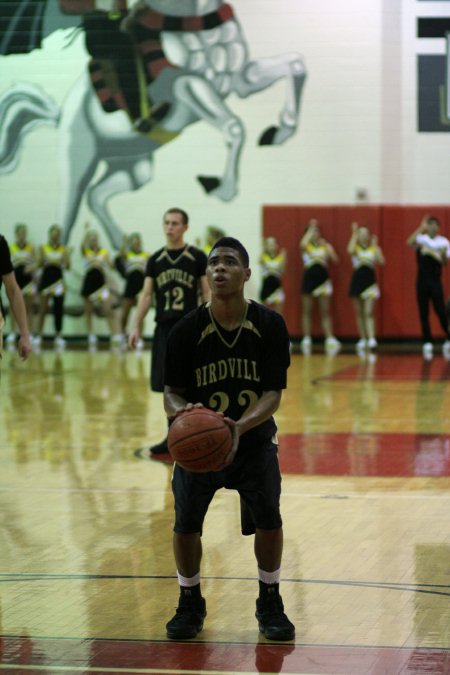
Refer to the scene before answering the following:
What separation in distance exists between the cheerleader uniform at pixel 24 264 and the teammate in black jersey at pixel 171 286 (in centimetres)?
1242

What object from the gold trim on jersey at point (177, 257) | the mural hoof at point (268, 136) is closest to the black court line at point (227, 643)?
the gold trim on jersey at point (177, 257)

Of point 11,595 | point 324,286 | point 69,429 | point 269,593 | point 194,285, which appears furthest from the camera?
point 324,286

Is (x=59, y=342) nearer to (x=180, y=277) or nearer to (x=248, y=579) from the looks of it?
(x=180, y=277)

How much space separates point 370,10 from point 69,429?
12792 millimetres

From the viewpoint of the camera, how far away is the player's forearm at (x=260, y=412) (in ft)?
16.9

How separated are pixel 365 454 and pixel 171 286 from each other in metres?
2.16

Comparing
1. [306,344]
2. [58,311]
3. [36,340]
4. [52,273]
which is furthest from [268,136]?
[36,340]

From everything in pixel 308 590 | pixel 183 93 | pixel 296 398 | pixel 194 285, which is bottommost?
pixel 296 398

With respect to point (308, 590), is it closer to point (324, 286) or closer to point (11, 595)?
point (11, 595)

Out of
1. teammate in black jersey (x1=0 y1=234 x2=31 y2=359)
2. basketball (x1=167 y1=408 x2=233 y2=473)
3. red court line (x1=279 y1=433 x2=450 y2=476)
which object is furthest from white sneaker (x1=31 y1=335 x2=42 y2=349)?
basketball (x1=167 y1=408 x2=233 y2=473)

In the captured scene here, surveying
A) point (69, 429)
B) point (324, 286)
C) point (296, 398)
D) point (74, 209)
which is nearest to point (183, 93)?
point (74, 209)

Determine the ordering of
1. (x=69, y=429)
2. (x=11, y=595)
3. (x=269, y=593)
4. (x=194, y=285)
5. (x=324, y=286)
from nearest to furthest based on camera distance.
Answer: (x=269, y=593) → (x=11, y=595) → (x=194, y=285) → (x=69, y=429) → (x=324, y=286)

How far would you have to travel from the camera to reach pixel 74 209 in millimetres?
22875

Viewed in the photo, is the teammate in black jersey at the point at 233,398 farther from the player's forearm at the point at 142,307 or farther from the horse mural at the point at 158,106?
the horse mural at the point at 158,106
